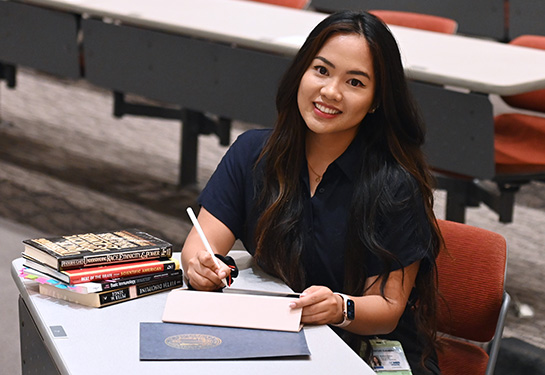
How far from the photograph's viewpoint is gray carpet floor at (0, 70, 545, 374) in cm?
361

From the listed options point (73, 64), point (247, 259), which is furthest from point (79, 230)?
point (247, 259)

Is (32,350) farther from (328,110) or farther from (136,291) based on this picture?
(328,110)

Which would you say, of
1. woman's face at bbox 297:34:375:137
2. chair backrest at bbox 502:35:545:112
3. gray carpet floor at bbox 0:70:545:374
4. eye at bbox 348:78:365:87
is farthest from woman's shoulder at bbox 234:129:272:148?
chair backrest at bbox 502:35:545:112

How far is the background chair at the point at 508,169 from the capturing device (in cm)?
324

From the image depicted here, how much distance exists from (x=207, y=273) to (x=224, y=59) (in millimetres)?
1898

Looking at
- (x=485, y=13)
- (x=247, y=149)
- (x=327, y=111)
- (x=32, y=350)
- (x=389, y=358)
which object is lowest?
(x=32, y=350)

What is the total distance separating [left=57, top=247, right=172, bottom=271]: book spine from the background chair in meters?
1.71

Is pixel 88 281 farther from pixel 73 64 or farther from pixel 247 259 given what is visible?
pixel 73 64

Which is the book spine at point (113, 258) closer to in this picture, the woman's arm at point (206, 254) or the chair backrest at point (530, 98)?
the woman's arm at point (206, 254)

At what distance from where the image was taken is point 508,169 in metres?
3.20

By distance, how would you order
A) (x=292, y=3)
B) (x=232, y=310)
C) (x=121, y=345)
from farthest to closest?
1. (x=292, y=3)
2. (x=232, y=310)
3. (x=121, y=345)

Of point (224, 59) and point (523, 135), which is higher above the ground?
point (224, 59)

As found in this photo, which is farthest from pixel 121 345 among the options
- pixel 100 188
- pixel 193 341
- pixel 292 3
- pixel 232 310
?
pixel 292 3

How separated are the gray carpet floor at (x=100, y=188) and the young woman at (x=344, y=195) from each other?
1301 mm
